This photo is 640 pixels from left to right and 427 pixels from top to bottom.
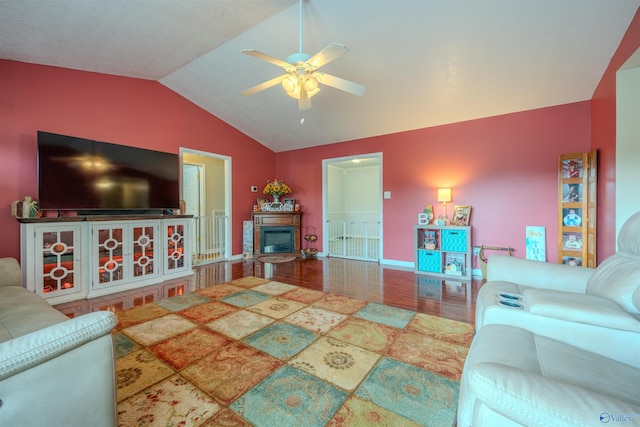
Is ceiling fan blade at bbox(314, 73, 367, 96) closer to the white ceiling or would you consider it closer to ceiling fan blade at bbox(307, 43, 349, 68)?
ceiling fan blade at bbox(307, 43, 349, 68)

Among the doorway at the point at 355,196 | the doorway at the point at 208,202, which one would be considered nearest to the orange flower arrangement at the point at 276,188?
the doorway at the point at 208,202

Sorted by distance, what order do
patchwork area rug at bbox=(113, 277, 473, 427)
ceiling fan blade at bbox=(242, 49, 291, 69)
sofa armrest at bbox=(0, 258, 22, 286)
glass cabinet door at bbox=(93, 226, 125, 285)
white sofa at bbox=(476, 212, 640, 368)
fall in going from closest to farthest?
white sofa at bbox=(476, 212, 640, 368), patchwork area rug at bbox=(113, 277, 473, 427), sofa armrest at bbox=(0, 258, 22, 286), ceiling fan blade at bbox=(242, 49, 291, 69), glass cabinet door at bbox=(93, 226, 125, 285)

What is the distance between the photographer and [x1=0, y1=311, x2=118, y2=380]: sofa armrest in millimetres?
759

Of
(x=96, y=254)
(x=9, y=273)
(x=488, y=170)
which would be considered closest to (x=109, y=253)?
(x=96, y=254)

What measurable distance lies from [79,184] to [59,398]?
129 inches

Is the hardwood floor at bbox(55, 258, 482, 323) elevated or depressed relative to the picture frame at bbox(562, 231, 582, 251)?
depressed

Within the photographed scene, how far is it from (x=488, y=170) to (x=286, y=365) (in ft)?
12.9

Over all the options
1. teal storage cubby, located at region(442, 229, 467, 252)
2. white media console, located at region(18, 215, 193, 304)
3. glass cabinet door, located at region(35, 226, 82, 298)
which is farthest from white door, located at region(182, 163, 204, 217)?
teal storage cubby, located at region(442, 229, 467, 252)

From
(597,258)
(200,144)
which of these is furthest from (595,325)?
(200,144)

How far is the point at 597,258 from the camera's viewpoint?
3.10 metres

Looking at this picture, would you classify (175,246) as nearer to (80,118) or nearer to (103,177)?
(103,177)

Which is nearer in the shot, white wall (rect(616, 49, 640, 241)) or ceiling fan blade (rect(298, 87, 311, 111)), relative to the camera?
white wall (rect(616, 49, 640, 241))

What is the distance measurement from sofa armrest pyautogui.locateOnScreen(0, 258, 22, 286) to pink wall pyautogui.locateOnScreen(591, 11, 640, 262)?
5.27 metres

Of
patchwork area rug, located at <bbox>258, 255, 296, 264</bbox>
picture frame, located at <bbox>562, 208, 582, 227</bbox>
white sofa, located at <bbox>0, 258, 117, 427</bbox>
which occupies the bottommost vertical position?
patchwork area rug, located at <bbox>258, 255, 296, 264</bbox>
